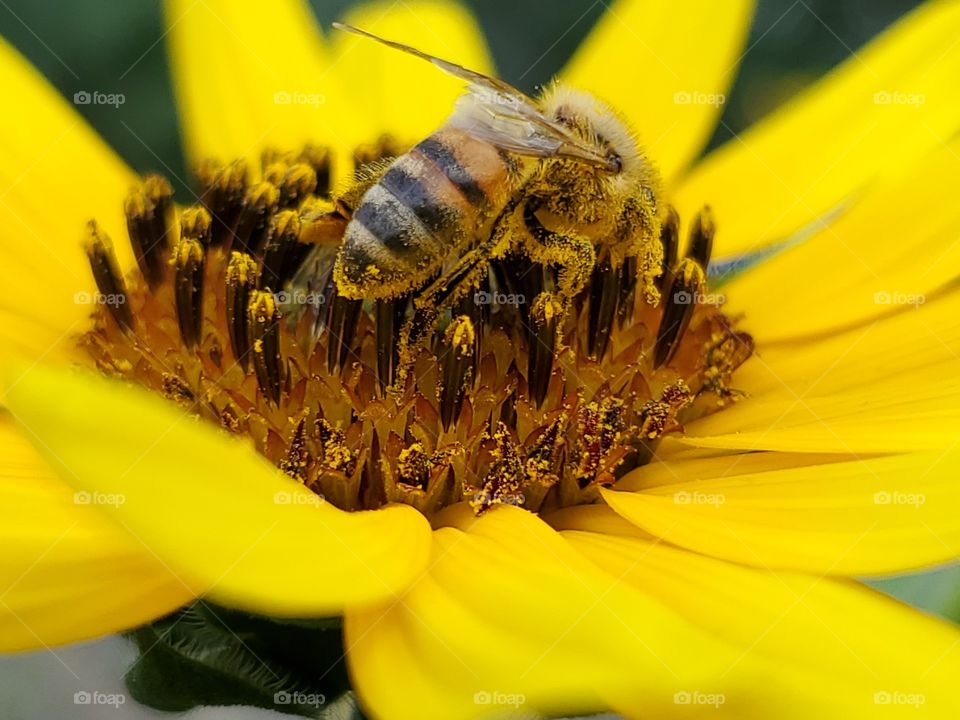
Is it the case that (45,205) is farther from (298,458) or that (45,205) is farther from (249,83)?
(298,458)

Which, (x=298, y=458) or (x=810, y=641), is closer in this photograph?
(x=810, y=641)

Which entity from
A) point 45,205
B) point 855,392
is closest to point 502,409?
point 855,392

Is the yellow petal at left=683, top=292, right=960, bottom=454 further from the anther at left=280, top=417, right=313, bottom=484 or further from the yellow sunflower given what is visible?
the anther at left=280, top=417, right=313, bottom=484

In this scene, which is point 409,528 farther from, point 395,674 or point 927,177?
point 927,177
